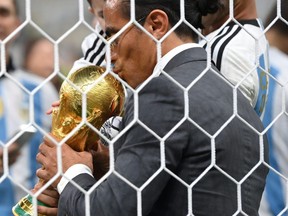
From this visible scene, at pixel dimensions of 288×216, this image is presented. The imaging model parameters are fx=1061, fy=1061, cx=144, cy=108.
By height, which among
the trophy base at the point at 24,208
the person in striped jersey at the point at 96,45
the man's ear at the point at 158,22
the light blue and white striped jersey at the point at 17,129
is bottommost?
the light blue and white striped jersey at the point at 17,129

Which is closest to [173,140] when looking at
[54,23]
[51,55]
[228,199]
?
[228,199]

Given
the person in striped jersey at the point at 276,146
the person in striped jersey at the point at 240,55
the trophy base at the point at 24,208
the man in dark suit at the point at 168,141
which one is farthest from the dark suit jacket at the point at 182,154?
the person in striped jersey at the point at 276,146

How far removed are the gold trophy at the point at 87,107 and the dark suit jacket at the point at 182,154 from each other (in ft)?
0.19

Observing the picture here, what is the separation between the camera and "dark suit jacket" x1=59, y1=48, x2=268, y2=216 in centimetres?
142

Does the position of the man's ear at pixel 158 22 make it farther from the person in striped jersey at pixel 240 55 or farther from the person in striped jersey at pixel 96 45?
the person in striped jersey at pixel 96 45

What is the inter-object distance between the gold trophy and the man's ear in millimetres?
106

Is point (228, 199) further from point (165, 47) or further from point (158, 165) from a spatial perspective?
point (165, 47)

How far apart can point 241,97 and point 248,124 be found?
6 centimetres

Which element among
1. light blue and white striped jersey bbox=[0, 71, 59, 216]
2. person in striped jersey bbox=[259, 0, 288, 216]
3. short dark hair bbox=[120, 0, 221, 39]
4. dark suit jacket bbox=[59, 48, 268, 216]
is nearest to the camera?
dark suit jacket bbox=[59, 48, 268, 216]

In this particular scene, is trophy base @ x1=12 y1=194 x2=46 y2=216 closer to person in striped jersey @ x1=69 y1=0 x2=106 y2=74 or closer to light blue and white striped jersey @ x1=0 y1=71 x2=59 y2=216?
light blue and white striped jersey @ x1=0 y1=71 x2=59 y2=216

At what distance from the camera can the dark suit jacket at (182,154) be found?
1.42 m

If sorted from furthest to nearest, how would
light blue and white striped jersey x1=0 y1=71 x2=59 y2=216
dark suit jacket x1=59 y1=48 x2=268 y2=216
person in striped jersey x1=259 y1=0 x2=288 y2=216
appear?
light blue and white striped jersey x1=0 y1=71 x2=59 y2=216, person in striped jersey x1=259 y1=0 x2=288 y2=216, dark suit jacket x1=59 y1=48 x2=268 y2=216

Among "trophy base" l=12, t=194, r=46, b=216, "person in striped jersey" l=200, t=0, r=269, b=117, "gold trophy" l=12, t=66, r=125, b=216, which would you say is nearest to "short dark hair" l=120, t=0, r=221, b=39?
"gold trophy" l=12, t=66, r=125, b=216

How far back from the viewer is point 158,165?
4.68 ft
